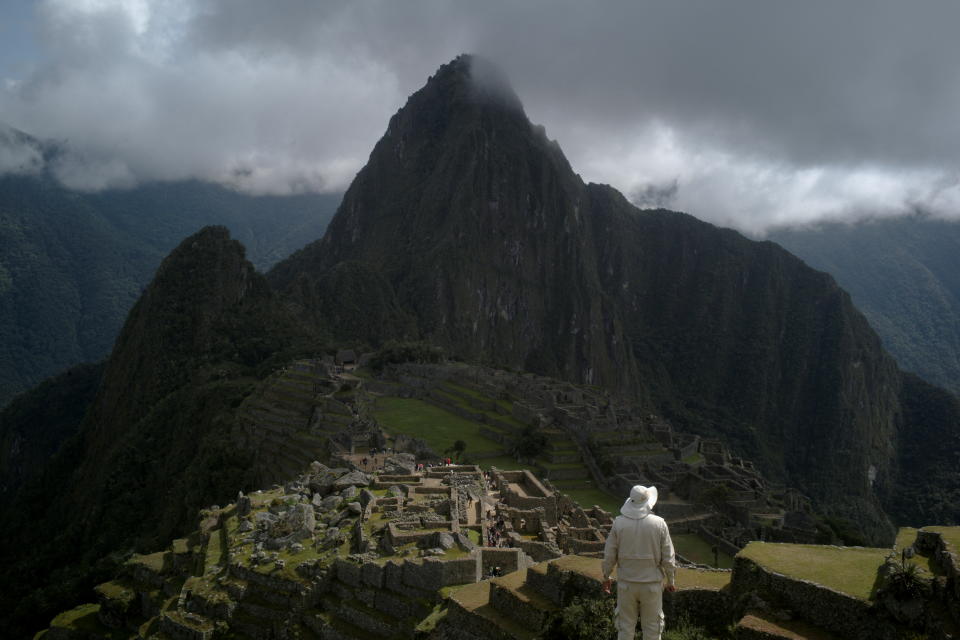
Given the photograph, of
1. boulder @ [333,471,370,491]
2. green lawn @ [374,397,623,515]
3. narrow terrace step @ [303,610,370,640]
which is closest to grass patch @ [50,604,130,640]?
boulder @ [333,471,370,491]

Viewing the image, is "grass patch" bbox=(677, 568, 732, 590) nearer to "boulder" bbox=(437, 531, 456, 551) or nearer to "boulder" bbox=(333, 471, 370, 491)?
"boulder" bbox=(437, 531, 456, 551)

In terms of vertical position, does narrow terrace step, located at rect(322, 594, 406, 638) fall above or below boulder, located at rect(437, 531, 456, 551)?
below

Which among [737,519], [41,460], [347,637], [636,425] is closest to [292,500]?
[347,637]

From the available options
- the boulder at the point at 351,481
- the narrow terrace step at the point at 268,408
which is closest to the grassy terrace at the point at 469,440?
the narrow terrace step at the point at 268,408

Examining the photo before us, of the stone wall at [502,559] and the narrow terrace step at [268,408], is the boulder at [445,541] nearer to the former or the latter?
the stone wall at [502,559]

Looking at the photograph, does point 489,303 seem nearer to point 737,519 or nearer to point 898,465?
point 898,465

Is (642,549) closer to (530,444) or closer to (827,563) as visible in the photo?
(827,563)
